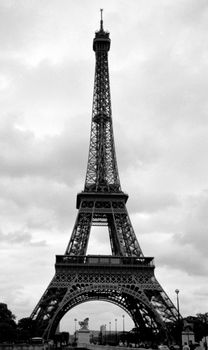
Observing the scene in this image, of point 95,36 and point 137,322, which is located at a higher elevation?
point 95,36

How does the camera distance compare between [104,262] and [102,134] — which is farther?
[102,134]

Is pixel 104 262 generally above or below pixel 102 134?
below

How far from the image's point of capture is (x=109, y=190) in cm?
8431

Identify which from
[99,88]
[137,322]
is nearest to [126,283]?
[137,322]

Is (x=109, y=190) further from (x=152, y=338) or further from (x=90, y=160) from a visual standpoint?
(x=152, y=338)

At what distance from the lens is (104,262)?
76062mm

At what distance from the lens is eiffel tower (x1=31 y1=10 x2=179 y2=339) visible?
237 feet

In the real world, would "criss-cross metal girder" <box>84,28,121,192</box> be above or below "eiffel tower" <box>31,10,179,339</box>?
above

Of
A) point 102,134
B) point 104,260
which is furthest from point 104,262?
point 102,134

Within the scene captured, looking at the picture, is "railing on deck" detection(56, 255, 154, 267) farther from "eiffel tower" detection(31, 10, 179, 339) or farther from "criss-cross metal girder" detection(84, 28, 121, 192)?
"criss-cross metal girder" detection(84, 28, 121, 192)

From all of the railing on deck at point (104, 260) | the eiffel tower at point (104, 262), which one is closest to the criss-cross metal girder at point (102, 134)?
the eiffel tower at point (104, 262)

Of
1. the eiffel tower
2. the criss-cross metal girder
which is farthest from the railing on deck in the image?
the criss-cross metal girder

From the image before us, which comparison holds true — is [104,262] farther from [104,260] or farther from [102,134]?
[102,134]

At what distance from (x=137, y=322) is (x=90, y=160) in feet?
108
